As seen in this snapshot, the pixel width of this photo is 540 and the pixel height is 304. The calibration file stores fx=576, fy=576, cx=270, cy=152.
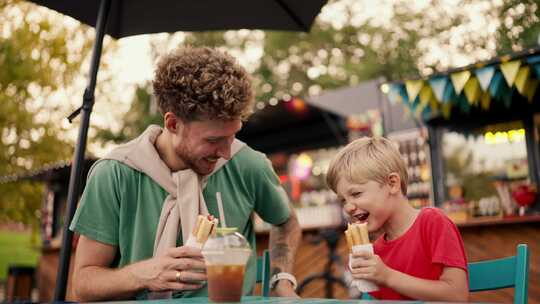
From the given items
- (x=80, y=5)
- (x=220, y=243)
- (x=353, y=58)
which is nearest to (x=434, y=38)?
(x=353, y=58)

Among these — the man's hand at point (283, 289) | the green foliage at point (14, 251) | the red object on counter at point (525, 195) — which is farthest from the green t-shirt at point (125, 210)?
the green foliage at point (14, 251)

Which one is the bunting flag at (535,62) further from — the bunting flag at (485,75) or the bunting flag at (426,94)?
the bunting flag at (426,94)

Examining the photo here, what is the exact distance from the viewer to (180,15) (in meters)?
2.68

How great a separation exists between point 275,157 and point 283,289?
814 cm

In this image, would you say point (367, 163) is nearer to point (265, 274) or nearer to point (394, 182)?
point (394, 182)

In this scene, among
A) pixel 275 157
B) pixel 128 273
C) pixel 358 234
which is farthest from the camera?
pixel 275 157

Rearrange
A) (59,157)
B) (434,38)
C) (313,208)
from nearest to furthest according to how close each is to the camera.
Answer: (313,208) → (59,157) → (434,38)

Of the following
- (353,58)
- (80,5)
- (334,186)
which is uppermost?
(353,58)

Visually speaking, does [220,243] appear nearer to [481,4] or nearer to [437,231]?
[437,231]

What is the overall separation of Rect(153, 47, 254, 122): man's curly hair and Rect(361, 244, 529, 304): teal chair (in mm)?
973

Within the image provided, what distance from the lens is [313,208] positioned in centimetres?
851

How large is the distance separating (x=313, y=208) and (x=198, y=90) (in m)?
6.67

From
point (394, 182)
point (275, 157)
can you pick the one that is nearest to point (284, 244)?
point (394, 182)

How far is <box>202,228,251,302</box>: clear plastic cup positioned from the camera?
4.40 ft
